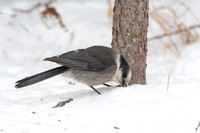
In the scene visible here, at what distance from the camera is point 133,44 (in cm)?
509

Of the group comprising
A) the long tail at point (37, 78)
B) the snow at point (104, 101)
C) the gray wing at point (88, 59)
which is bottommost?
the snow at point (104, 101)

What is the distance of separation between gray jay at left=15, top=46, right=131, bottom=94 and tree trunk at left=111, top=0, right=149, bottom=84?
306 millimetres

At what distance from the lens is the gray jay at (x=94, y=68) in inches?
184

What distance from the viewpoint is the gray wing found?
4.61m

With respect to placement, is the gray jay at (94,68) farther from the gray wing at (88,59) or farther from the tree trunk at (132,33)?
the tree trunk at (132,33)

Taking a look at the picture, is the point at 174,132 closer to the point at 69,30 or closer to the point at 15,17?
the point at 69,30

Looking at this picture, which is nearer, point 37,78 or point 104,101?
point 104,101

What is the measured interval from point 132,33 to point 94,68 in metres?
0.69

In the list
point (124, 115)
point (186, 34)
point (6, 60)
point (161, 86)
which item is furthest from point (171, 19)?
point (124, 115)

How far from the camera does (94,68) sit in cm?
473

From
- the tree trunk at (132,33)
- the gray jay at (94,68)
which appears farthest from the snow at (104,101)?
the tree trunk at (132,33)

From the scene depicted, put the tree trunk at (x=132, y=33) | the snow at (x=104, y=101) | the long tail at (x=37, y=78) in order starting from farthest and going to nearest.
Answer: the tree trunk at (x=132, y=33) → the long tail at (x=37, y=78) → the snow at (x=104, y=101)

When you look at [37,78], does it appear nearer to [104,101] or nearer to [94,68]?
[94,68]

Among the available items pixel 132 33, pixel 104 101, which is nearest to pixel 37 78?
pixel 104 101
